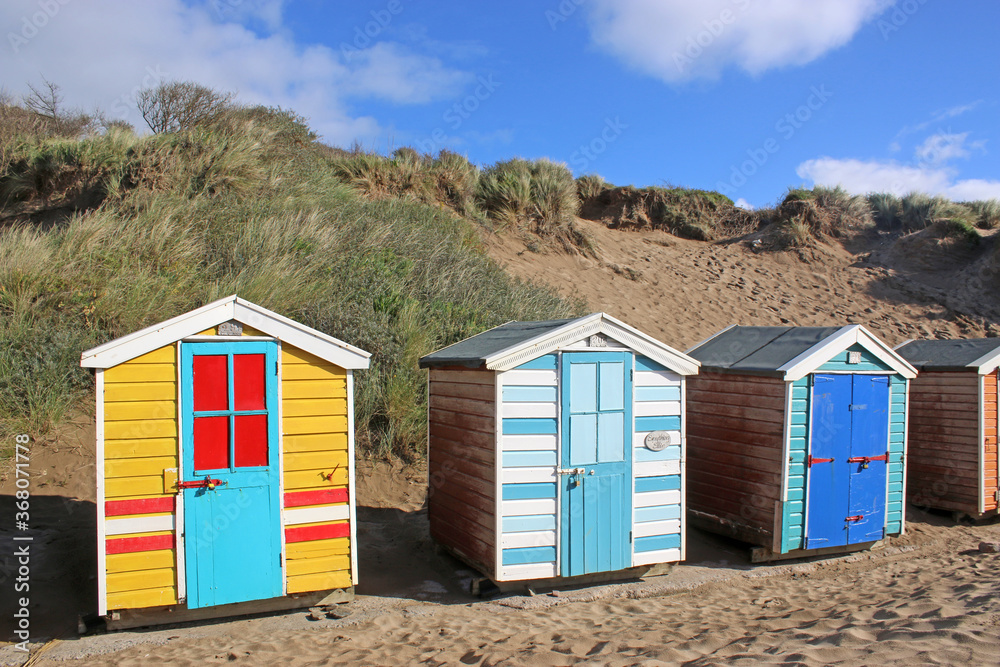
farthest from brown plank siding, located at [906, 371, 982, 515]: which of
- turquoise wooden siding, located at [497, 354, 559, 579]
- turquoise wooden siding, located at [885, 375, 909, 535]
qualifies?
turquoise wooden siding, located at [497, 354, 559, 579]

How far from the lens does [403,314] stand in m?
10.2

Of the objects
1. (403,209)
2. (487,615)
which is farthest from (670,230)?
(487,615)

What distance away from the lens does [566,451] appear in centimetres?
631

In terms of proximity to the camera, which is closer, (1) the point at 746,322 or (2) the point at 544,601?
(2) the point at 544,601

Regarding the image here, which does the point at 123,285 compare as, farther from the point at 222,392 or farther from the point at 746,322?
the point at 746,322

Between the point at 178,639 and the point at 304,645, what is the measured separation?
1015 mm

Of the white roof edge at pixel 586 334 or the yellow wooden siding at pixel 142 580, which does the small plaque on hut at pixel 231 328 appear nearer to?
the yellow wooden siding at pixel 142 580

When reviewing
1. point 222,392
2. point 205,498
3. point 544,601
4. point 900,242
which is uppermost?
point 900,242

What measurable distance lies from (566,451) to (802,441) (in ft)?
9.81

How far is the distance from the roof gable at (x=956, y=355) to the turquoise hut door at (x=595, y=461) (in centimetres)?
577

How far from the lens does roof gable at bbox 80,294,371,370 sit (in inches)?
200

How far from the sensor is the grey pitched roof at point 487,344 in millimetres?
6309

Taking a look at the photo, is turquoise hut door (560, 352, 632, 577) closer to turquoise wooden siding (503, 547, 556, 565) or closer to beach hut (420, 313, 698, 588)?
beach hut (420, 313, 698, 588)

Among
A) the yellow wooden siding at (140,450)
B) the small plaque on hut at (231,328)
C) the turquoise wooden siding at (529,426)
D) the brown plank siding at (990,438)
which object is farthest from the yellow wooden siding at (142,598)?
the brown plank siding at (990,438)
